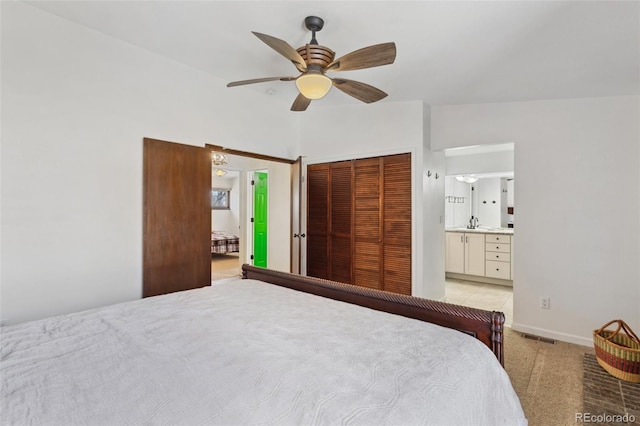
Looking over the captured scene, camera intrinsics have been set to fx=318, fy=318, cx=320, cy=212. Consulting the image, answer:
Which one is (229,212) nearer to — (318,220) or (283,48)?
(318,220)

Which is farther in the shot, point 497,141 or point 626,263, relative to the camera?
point 497,141

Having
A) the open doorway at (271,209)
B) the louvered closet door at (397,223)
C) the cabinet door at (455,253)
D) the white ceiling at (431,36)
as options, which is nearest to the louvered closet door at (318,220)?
the open doorway at (271,209)

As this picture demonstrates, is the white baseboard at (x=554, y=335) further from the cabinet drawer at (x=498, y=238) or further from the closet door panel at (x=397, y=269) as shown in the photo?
the cabinet drawer at (x=498, y=238)

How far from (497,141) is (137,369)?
12.2ft

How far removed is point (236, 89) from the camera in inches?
143

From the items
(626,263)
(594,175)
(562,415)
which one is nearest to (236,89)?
(594,175)

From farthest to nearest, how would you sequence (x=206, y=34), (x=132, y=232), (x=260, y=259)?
(x=260, y=259) → (x=132, y=232) → (x=206, y=34)

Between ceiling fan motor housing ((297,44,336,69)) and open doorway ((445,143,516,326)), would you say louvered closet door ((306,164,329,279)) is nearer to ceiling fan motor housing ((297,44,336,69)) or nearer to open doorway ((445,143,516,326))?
open doorway ((445,143,516,326))

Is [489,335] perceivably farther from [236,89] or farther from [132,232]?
[236,89]

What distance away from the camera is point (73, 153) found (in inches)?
97.6

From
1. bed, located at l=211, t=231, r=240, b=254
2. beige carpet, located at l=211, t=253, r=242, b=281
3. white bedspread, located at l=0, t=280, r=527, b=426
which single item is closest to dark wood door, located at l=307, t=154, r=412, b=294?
white bedspread, located at l=0, t=280, r=527, b=426

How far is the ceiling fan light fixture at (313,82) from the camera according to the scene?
6.89 feet

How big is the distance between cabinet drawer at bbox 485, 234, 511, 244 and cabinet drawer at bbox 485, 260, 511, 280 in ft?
1.10

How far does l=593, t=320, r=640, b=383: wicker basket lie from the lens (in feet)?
7.40
